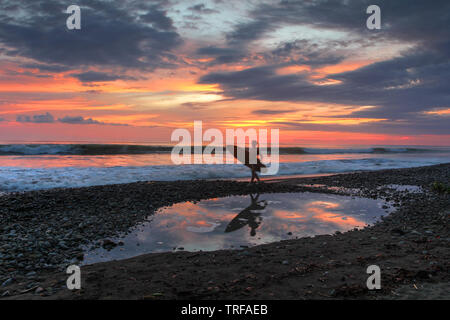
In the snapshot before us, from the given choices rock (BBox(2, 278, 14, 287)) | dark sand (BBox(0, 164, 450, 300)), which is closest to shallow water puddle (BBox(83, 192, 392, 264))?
dark sand (BBox(0, 164, 450, 300))

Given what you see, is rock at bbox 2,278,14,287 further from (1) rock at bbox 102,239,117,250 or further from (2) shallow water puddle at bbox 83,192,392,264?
(1) rock at bbox 102,239,117,250

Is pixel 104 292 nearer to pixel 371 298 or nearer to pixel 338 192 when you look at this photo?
pixel 371 298

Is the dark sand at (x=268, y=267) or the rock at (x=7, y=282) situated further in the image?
the rock at (x=7, y=282)

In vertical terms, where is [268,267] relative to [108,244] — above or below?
above

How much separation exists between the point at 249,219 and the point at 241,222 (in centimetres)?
47

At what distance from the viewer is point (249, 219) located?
963 centimetres

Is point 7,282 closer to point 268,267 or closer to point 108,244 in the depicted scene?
point 108,244

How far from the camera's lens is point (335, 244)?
6.68m

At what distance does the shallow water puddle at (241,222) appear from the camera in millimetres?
7121

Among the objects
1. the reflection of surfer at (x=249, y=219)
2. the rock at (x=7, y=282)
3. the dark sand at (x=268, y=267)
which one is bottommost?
the reflection of surfer at (x=249, y=219)

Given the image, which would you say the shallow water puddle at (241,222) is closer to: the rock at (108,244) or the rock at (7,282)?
the rock at (108,244)

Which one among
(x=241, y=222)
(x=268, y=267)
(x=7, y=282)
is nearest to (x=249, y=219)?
(x=241, y=222)

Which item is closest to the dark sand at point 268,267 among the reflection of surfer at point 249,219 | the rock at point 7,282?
the rock at point 7,282

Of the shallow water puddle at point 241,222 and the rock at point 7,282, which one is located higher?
the rock at point 7,282
